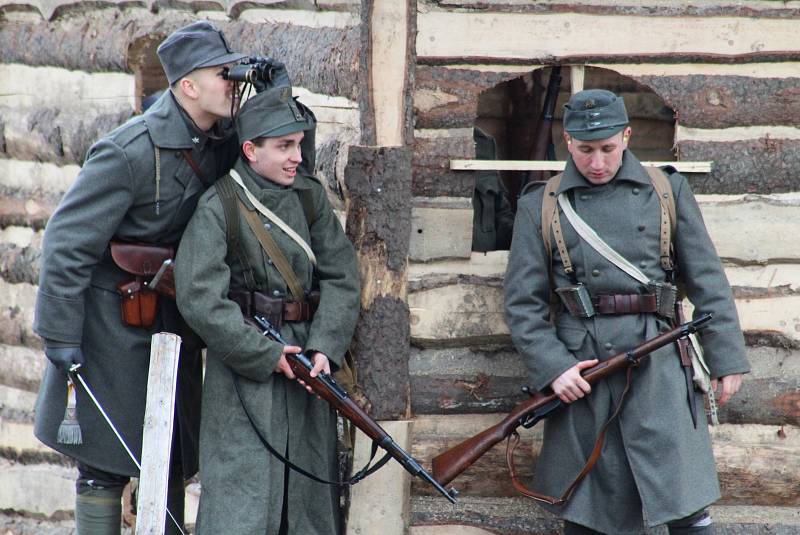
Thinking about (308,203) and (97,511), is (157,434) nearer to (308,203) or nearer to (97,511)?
(97,511)

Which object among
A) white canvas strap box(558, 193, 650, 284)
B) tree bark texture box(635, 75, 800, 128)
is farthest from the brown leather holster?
tree bark texture box(635, 75, 800, 128)

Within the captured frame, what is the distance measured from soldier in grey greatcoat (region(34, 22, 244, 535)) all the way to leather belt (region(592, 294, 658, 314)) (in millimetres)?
1612

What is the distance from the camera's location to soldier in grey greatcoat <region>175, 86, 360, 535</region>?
5012 millimetres

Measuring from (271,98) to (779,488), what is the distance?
2.84m

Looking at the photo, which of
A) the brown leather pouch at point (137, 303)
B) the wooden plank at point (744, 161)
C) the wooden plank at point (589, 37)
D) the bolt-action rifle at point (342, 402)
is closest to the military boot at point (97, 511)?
the brown leather pouch at point (137, 303)

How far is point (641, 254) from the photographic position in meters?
5.21

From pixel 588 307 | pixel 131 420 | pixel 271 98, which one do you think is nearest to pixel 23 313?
pixel 131 420

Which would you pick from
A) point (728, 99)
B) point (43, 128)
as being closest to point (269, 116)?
point (728, 99)

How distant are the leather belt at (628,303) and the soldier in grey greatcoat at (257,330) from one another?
992mm

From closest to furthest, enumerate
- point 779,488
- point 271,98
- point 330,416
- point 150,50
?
point 271,98, point 330,416, point 779,488, point 150,50

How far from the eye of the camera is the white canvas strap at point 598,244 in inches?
204

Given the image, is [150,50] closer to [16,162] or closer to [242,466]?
[16,162]

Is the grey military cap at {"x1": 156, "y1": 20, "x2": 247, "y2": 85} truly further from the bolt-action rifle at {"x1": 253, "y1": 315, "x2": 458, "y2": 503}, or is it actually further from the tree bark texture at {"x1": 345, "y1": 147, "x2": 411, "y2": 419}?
the bolt-action rifle at {"x1": 253, "y1": 315, "x2": 458, "y2": 503}

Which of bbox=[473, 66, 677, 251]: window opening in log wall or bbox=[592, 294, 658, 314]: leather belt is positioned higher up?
bbox=[473, 66, 677, 251]: window opening in log wall
